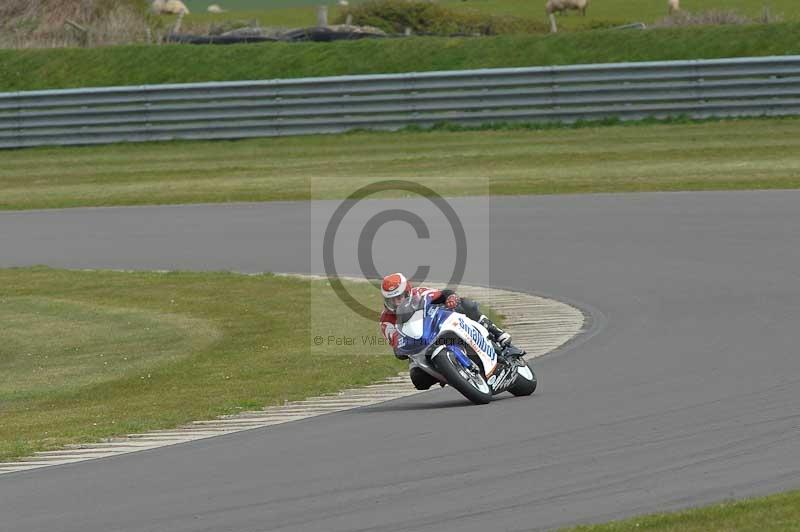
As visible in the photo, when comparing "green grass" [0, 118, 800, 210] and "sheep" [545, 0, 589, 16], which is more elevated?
"sheep" [545, 0, 589, 16]

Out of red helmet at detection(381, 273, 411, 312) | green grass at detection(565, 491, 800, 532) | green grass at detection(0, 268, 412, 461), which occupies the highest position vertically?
red helmet at detection(381, 273, 411, 312)

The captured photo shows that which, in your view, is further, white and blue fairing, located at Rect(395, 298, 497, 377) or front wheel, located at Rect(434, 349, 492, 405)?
white and blue fairing, located at Rect(395, 298, 497, 377)

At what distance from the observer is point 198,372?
13.8 meters

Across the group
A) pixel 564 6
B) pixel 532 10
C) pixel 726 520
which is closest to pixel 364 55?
pixel 564 6

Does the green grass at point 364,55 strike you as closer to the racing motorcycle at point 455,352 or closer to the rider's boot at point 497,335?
the rider's boot at point 497,335

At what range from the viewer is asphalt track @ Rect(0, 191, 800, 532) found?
783 centimetres

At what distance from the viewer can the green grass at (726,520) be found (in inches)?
283

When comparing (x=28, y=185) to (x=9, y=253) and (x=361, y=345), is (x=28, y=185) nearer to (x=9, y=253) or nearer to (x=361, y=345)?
(x=9, y=253)

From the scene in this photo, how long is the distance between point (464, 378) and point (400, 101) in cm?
2224

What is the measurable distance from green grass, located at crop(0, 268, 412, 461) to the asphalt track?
5.36 feet

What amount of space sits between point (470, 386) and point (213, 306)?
23.1ft

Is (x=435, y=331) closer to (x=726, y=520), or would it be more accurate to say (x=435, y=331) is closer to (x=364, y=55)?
(x=726, y=520)

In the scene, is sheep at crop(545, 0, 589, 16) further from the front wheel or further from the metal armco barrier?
the front wheel

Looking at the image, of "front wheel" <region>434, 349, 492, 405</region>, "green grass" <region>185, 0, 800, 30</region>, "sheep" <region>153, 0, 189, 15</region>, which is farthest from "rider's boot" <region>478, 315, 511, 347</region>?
"sheep" <region>153, 0, 189, 15</region>
